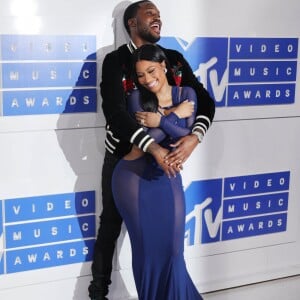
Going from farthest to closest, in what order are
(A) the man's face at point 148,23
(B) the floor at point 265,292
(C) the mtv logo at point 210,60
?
1. (B) the floor at point 265,292
2. (C) the mtv logo at point 210,60
3. (A) the man's face at point 148,23

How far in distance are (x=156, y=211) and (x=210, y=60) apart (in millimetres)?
→ 798

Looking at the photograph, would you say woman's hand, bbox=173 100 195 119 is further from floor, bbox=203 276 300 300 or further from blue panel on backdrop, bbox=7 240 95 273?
floor, bbox=203 276 300 300

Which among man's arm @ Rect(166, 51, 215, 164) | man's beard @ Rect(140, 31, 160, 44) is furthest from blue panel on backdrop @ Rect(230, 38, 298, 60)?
man's beard @ Rect(140, 31, 160, 44)

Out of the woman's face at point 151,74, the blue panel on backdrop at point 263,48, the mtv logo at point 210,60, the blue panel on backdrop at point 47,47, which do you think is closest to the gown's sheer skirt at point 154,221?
the woman's face at point 151,74

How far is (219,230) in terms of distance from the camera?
2.64 metres

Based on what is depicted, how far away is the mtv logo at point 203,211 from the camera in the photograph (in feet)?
8.34

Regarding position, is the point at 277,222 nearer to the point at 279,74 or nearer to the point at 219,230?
the point at 219,230

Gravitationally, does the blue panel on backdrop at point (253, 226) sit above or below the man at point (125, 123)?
below

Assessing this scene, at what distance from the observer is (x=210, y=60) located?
8.00ft

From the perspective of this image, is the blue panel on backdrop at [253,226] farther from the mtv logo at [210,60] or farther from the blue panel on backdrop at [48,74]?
the blue panel on backdrop at [48,74]

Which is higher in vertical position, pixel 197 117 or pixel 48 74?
pixel 48 74

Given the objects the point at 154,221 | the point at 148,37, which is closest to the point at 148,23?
the point at 148,37

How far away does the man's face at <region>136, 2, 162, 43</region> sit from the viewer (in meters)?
2.05

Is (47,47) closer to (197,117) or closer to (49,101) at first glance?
(49,101)
